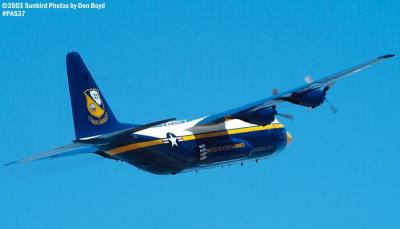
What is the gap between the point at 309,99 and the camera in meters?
53.7

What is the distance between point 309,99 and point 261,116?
294 cm

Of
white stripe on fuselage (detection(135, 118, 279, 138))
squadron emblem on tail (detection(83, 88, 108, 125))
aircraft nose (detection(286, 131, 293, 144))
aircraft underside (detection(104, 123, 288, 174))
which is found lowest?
aircraft underside (detection(104, 123, 288, 174))

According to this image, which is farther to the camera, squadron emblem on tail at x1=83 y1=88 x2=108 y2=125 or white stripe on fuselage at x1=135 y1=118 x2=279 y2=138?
white stripe on fuselage at x1=135 y1=118 x2=279 y2=138

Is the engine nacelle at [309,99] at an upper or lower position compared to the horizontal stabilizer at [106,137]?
upper

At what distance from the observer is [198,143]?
53188 millimetres

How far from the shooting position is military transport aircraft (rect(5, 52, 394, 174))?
5100 cm

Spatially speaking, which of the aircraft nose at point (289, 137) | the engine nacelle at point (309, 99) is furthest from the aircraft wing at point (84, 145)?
the aircraft nose at point (289, 137)

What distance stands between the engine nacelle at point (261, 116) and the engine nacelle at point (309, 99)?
1.29 metres

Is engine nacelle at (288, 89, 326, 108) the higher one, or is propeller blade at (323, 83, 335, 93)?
→ propeller blade at (323, 83, 335, 93)

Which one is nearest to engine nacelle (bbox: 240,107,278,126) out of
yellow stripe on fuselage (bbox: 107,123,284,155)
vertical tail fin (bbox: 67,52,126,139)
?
yellow stripe on fuselage (bbox: 107,123,284,155)

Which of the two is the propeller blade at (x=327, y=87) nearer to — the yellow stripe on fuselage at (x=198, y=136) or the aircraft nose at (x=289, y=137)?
the yellow stripe on fuselage at (x=198, y=136)

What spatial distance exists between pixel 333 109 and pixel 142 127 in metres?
12.5

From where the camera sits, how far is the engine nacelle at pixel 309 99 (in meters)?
53.6

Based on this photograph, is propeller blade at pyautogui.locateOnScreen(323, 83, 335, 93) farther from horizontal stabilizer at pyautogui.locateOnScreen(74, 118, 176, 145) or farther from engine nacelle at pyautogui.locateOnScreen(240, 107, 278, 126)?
horizontal stabilizer at pyautogui.locateOnScreen(74, 118, 176, 145)
